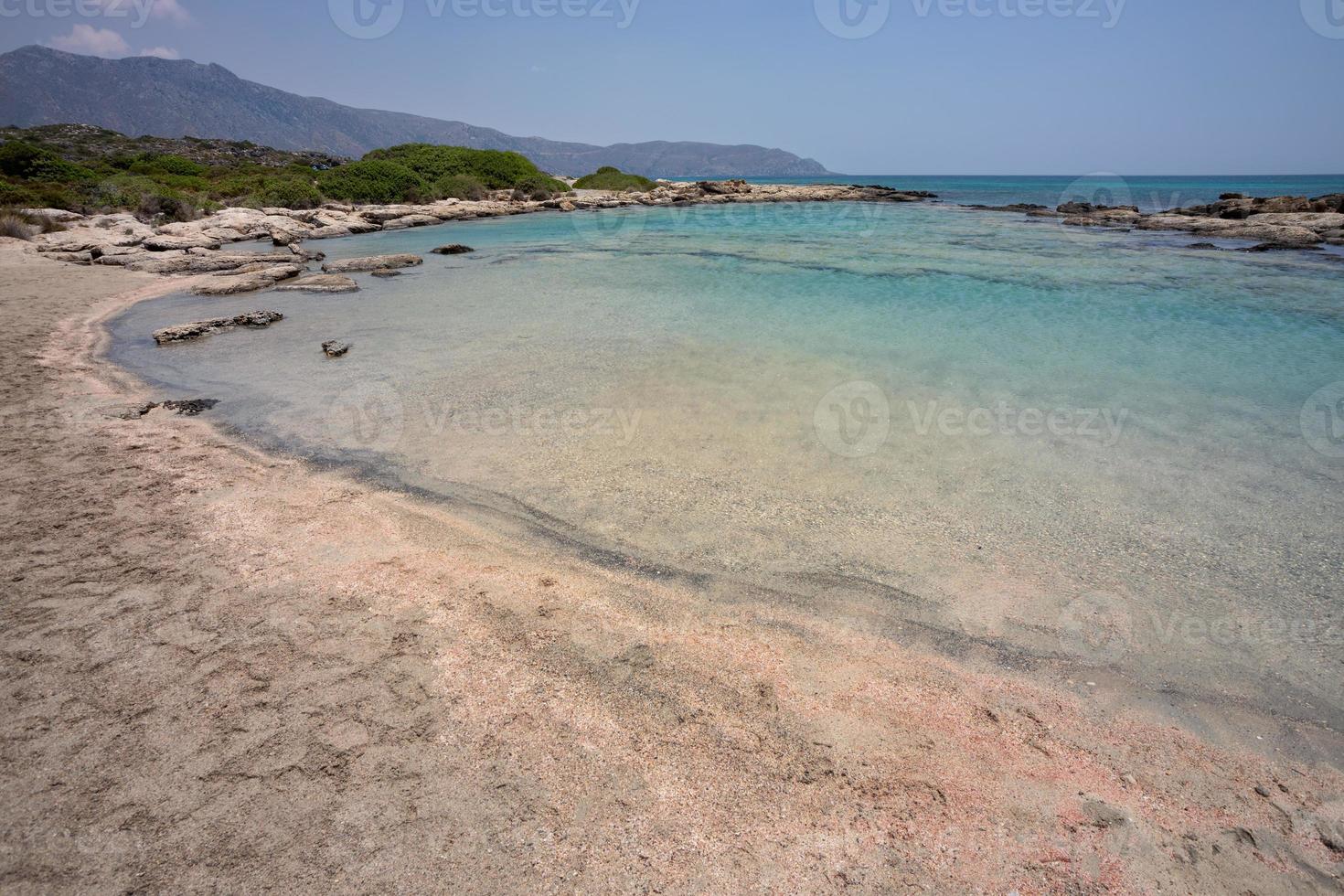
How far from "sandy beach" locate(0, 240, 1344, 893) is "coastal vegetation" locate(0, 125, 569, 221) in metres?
32.5

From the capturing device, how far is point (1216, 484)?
5.61 meters

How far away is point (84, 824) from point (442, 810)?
4.75 ft

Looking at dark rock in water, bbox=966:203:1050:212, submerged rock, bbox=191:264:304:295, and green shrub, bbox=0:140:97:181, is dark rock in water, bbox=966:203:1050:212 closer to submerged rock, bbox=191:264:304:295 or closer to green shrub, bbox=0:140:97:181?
submerged rock, bbox=191:264:304:295

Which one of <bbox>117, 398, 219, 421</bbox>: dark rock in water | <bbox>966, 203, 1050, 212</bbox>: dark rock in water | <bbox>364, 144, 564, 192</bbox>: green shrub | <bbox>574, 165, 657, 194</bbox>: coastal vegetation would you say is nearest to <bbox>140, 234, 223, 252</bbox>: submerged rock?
<bbox>117, 398, 219, 421</bbox>: dark rock in water

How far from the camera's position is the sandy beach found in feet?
7.86

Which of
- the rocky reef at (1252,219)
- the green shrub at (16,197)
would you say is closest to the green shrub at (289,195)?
the green shrub at (16,197)

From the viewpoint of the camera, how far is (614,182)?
5988 cm

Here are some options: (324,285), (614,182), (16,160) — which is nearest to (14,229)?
(324,285)

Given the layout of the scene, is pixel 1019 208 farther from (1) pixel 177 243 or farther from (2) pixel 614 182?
(1) pixel 177 243

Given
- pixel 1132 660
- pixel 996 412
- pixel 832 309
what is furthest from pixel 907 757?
pixel 832 309

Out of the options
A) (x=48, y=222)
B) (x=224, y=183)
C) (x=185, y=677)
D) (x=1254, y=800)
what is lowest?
(x=1254, y=800)

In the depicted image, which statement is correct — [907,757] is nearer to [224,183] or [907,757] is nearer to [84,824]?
[84,824]

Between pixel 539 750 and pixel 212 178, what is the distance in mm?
55213

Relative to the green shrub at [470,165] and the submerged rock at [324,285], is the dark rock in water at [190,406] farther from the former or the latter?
the green shrub at [470,165]
